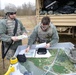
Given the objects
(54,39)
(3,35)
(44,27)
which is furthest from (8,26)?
(54,39)

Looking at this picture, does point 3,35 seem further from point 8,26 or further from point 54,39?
point 54,39

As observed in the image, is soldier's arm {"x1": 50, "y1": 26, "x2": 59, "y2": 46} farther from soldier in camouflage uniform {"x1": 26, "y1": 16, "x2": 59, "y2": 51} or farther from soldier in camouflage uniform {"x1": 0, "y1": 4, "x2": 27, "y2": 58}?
soldier in camouflage uniform {"x1": 0, "y1": 4, "x2": 27, "y2": 58}

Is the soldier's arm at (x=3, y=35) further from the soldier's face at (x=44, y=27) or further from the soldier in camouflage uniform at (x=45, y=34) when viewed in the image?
the soldier's face at (x=44, y=27)

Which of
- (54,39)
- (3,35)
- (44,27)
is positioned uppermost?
(44,27)

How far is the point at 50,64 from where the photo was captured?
2.69m

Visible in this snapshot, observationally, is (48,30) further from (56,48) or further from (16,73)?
(16,73)

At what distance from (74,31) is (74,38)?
86 cm

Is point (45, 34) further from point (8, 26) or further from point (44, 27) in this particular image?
point (8, 26)

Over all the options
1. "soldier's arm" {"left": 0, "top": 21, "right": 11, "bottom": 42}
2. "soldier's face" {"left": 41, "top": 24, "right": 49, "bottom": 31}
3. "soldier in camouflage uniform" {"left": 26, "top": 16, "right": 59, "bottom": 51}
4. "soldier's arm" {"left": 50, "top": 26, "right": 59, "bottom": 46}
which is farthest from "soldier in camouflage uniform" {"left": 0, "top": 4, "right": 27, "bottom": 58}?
"soldier's arm" {"left": 50, "top": 26, "right": 59, "bottom": 46}

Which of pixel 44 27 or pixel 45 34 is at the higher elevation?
pixel 44 27

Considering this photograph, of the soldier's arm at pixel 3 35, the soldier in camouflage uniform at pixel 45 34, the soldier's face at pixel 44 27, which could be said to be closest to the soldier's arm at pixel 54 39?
the soldier in camouflage uniform at pixel 45 34

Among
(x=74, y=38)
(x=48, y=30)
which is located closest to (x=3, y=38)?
(x=48, y=30)

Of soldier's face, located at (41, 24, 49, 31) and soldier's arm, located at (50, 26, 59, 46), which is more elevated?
soldier's face, located at (41, 24, 49, 31)

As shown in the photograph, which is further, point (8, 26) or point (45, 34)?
point (45, 34)
